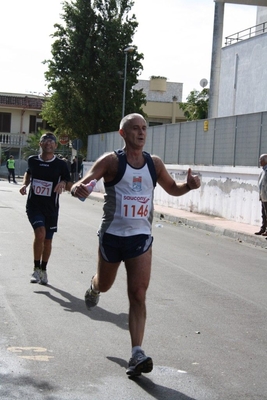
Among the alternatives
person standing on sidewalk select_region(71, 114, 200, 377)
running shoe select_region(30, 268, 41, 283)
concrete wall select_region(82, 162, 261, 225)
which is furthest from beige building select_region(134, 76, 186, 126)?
person standing on sidewalk select_region(71, 114, 200, 377)

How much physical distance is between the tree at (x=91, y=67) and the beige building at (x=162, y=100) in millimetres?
18525

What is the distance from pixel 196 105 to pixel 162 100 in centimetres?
1489

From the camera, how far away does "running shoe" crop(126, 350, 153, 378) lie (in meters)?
5.77

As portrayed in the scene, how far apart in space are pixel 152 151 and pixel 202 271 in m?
22.2

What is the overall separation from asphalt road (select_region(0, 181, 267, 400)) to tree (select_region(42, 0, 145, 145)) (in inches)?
1797

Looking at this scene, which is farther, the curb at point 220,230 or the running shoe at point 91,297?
the curb at point 220,230

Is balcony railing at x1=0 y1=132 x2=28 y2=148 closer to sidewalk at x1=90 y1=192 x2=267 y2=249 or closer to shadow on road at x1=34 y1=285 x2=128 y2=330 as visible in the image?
sidewalk at x1=90 y1=192 x2=267 y2=249

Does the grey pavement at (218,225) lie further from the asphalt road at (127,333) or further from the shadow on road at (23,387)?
the shadow on road at (23,387)

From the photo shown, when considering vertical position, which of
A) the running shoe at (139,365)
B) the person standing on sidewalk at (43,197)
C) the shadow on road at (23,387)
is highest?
the person standing on sidewalk at (43,197)

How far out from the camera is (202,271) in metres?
12.5

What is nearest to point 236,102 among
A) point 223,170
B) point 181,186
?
point 223,170

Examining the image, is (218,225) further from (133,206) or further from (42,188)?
(133,206)

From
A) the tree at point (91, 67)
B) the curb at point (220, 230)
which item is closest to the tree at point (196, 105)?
the tree at point (91, 67)

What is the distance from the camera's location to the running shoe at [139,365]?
5773 mm
